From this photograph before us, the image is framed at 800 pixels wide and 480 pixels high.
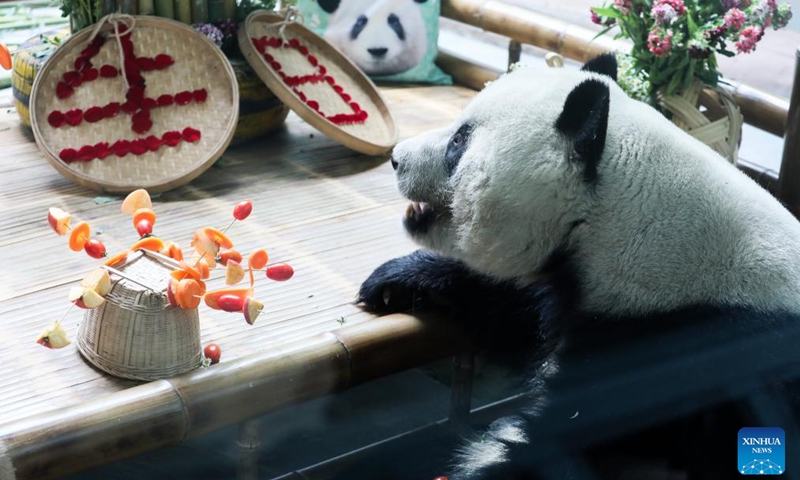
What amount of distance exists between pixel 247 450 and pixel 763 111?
2.04 metres

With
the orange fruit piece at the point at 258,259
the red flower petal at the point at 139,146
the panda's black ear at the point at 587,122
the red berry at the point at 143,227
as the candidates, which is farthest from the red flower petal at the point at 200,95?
the panda's black ear at the point at 587,122

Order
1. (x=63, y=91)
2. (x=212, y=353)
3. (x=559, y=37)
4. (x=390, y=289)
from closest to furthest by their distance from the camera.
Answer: (x=212, y=353), (x=390, y=289), (x=63, y=91), (x=559, y=37)

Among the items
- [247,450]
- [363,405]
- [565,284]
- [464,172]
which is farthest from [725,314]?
[363,405]

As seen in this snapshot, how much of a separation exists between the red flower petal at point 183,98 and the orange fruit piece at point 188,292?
1.30 meters

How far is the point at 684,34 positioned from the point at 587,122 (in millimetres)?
1439

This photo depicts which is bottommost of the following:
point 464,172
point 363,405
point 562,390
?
point 363,405

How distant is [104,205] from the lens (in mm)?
2656

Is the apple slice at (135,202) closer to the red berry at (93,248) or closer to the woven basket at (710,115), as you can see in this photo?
the red berry at (93,248)

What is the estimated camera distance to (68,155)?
2.69 m

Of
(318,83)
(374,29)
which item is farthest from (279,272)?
(374,29)

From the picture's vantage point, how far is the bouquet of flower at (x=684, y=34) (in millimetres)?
2861

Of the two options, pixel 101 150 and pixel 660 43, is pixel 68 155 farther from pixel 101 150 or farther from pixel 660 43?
pixel 660 43

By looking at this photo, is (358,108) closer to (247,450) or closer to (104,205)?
(104,205)

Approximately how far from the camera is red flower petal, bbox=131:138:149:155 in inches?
109
